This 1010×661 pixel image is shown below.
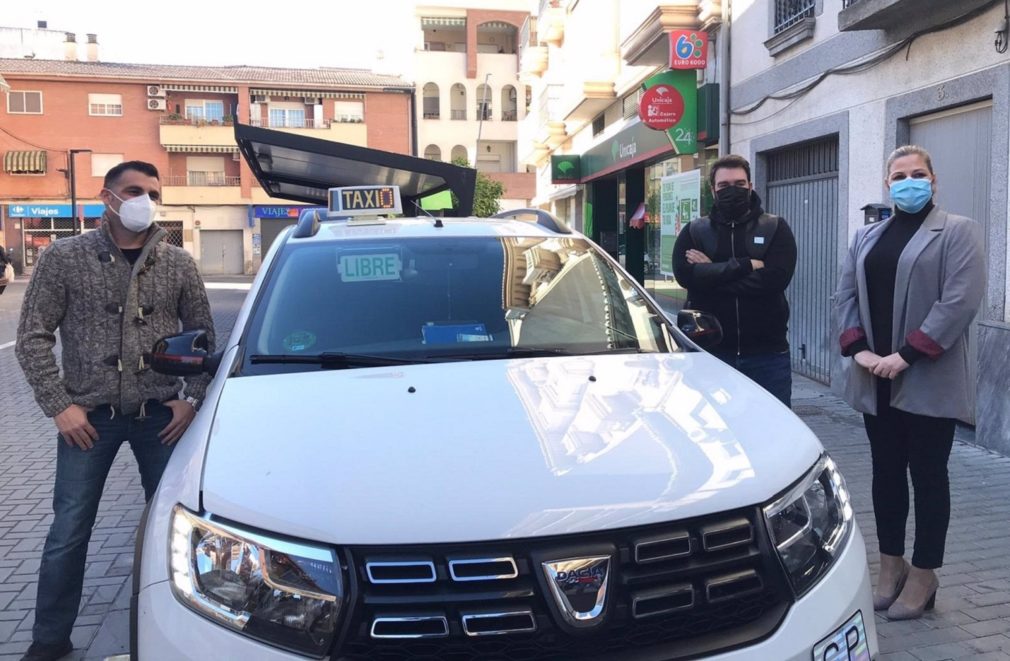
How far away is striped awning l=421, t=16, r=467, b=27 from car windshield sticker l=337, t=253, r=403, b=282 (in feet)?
163

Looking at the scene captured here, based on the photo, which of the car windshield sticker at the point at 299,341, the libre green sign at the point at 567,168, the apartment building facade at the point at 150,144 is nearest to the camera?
the car windshield sticker at the point at 299,341

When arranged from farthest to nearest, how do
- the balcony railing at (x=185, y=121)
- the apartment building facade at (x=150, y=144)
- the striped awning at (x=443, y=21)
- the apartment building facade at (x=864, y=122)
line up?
1. the striped awning at (x=443, y=21)
2. the balcony railing at (x=185, y=121)
3. the apartment building facade at (x=150, y=144)
4. the apartment building facade at (x=864, y=122)

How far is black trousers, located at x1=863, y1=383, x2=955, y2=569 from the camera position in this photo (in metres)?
3.56

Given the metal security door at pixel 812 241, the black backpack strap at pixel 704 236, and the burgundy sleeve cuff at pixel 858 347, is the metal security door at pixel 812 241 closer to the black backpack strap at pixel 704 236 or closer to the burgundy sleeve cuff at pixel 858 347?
the black backpack strap at pixel 704 236

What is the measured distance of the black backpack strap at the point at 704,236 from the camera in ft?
15.2

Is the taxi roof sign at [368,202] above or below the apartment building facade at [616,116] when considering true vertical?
below

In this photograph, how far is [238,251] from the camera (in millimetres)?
46500

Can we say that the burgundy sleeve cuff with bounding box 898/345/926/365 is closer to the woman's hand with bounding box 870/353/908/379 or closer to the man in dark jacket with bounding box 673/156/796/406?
the woman's hand with bounding box 870/353/908/379

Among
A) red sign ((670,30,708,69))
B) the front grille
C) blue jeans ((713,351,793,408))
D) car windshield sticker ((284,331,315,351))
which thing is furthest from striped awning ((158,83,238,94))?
the front grille

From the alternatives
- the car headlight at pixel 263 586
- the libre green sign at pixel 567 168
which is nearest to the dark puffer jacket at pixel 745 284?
the car headlight at pixel 263 586

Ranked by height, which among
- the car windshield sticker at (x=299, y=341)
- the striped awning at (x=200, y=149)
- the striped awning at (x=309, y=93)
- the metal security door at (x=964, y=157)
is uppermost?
the striped awning at (x=309, y=93)

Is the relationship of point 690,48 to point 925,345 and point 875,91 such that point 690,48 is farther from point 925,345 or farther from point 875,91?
point 925,345

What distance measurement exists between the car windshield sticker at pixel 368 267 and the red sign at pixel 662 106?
360 inches

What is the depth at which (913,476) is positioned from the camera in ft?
12.0
